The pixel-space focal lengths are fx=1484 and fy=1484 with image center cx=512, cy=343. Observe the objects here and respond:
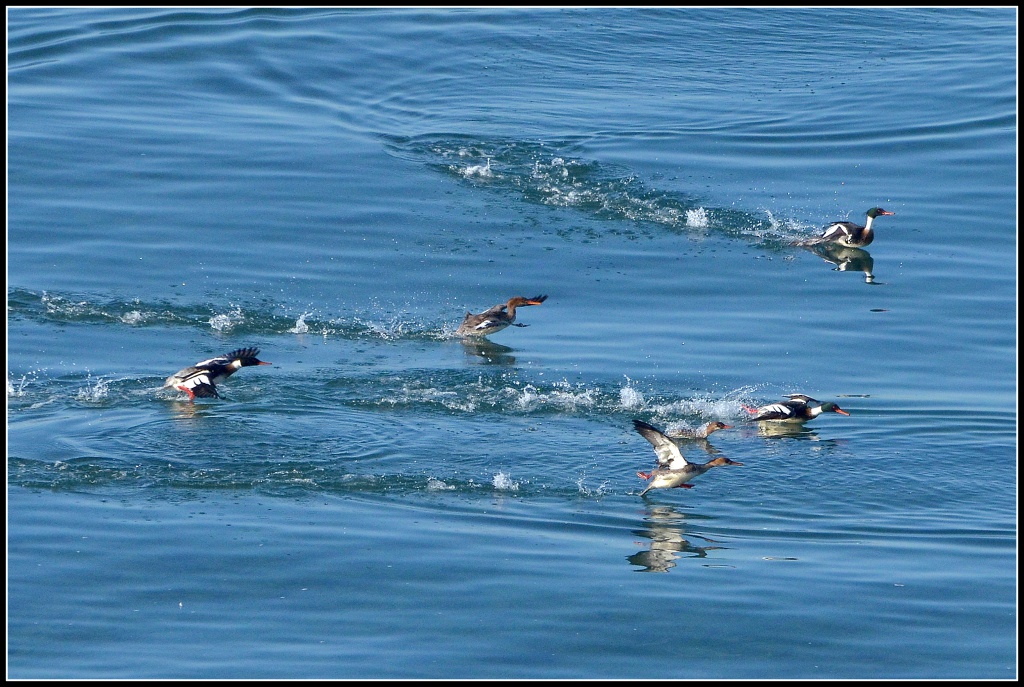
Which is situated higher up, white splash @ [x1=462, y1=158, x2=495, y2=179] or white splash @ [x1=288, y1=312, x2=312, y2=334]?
white splash @ [x1=462, y1=158, x2=495, y2=179]

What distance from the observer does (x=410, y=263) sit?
19.6 m

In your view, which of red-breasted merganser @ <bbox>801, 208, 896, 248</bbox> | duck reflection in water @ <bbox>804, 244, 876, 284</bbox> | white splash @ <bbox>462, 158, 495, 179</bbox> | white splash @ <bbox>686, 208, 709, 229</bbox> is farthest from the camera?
white splash @ <bbox>462, 158, 495, 179</bbox>

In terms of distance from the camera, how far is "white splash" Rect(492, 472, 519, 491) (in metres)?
12.8

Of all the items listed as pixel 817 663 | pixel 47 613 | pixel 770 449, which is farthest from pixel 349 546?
pixel 770 449

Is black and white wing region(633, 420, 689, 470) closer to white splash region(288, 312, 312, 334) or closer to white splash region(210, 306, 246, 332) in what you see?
white splash region(288, 312, 312, 334)

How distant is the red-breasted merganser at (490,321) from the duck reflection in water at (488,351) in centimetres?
10

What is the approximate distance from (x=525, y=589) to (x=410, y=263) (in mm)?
9252

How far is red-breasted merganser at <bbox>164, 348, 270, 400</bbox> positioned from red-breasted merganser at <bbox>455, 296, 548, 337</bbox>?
2.74 meters

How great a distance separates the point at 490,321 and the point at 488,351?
0.51 meters

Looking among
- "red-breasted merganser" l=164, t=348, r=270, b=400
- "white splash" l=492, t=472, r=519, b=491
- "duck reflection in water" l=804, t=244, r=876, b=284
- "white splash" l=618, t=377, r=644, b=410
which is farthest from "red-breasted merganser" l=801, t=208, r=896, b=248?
"white splash" l=492, t=472, r=519, b=491

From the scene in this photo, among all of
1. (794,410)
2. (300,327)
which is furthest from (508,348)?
(794,410)

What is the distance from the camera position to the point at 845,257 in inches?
808

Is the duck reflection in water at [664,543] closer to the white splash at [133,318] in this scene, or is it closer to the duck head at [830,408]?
the duck head at [830,408]

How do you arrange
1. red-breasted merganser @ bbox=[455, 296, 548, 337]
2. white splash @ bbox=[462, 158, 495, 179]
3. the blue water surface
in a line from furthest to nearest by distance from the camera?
1. white splash @ bbox=[462, 158, 495, 179]
2. red-breasted merganser @ bbox=[455, 296, 548, 337]
3. the blue water surface
